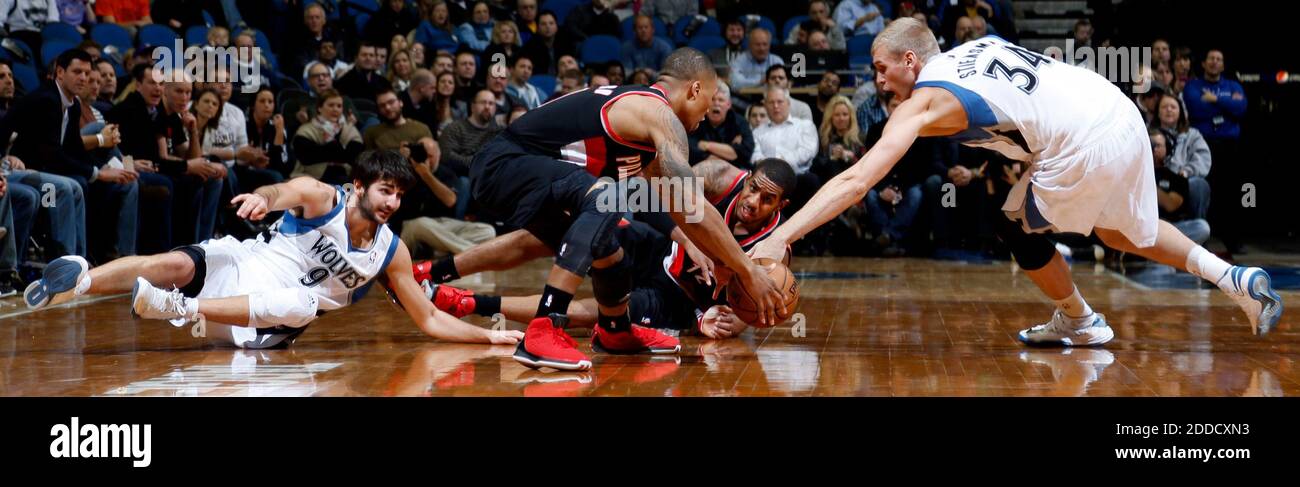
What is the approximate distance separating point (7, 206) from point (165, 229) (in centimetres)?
175

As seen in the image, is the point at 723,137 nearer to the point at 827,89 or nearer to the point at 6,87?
the point at 827,89

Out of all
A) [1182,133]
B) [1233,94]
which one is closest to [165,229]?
[1182,133]

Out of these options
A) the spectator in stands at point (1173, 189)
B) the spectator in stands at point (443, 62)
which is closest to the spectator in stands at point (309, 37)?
the spectator in stands at point (443, 62)

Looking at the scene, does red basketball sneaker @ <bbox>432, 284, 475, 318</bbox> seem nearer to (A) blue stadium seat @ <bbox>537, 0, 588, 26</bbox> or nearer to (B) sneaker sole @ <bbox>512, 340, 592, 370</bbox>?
(B) sneaker sole @ <bbox>512, 340, 592, 370</bbox>

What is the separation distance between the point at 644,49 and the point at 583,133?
8.46 meters

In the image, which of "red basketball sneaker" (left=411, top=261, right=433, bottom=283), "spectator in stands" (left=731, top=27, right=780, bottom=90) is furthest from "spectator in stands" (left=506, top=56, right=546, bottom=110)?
"red basketball sneaker" (left=411, top=261, right=433, bottom=283)

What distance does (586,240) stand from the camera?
430 centimetres

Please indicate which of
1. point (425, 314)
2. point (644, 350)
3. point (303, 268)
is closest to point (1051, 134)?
point (644, 350)

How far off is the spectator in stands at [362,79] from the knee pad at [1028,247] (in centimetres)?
781

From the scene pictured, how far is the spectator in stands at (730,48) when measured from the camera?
41.4 feet

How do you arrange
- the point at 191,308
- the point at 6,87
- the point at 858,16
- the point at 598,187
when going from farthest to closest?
the point at 858,16, the point at 6,87, the point at 191,308, the point at 598,187

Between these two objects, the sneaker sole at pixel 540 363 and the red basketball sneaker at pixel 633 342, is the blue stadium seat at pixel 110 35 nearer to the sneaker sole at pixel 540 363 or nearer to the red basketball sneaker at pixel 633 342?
the red basketball sneaker at pixel 633 342
